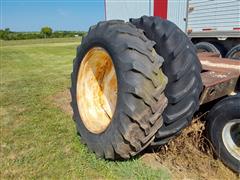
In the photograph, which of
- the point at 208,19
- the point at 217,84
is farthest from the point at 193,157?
the point at 208,19

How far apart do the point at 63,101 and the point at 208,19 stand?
233 inches

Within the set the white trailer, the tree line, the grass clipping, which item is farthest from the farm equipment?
the tree line

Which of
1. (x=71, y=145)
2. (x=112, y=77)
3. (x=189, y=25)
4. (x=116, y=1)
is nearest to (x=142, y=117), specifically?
(x=112, y=77)

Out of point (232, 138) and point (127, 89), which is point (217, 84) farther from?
point (127, 89)

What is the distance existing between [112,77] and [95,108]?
1.48 ft

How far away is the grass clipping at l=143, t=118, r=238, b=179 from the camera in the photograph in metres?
2.69

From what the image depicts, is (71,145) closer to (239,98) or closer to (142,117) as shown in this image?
(142,117)

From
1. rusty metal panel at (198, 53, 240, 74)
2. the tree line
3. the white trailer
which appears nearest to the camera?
rusty metal panel at (198, 53, 240, 74)

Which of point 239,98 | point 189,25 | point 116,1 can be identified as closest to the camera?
point 239,98

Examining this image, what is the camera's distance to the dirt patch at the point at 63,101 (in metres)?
4.86

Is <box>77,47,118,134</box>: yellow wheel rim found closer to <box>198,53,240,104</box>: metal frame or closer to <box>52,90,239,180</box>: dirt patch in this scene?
<box>52,90,239,180</box>: dirt patch

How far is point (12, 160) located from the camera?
10.2 ft

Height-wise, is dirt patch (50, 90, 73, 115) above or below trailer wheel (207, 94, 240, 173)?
below

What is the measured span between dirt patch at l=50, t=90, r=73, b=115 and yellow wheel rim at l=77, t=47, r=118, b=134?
1473mm
